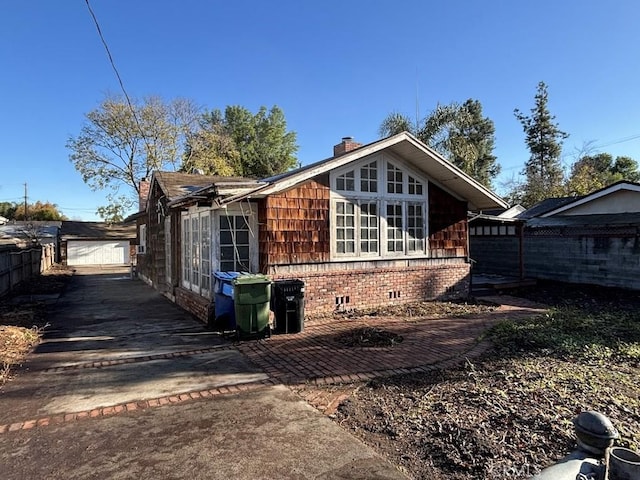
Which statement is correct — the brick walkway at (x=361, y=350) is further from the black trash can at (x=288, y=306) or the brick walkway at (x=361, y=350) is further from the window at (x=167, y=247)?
the window at (x=167, y=247)

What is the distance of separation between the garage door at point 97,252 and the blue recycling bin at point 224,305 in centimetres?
3166

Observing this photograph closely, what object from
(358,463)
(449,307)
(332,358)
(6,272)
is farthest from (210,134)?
(358,463)

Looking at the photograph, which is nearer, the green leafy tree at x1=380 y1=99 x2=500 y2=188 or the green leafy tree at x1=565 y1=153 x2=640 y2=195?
the green leafy tree at x1=380 y1=99 x2=500 y2=188

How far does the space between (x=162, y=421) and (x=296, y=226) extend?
5544 millimetres

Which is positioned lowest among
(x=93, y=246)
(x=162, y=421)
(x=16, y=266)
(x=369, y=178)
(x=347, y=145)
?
(x=162, y=421)

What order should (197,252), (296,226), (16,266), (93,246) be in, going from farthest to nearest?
(93,246)
(16,266)
(197,252)
(296,226)

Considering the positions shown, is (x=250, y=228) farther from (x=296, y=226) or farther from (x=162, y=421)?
(x=162, y=421)

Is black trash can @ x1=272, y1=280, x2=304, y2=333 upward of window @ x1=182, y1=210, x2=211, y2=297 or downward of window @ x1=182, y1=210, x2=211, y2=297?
downward

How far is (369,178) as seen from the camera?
10.4m

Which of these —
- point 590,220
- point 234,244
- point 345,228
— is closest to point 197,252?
point 234,244

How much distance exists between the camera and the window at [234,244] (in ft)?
29.6

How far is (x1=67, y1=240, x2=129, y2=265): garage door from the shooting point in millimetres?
34969

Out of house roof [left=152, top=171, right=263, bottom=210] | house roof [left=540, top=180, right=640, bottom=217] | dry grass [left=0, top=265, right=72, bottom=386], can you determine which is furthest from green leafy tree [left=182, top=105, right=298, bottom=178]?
house roof [left=540, top=180, right=640, bottom=217]

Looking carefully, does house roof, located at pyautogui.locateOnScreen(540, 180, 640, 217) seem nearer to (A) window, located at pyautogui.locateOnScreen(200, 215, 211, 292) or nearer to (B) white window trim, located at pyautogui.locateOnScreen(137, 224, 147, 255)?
(A) window, located at pyautogui.locateOnScreen(200, 215, 211, 292)
